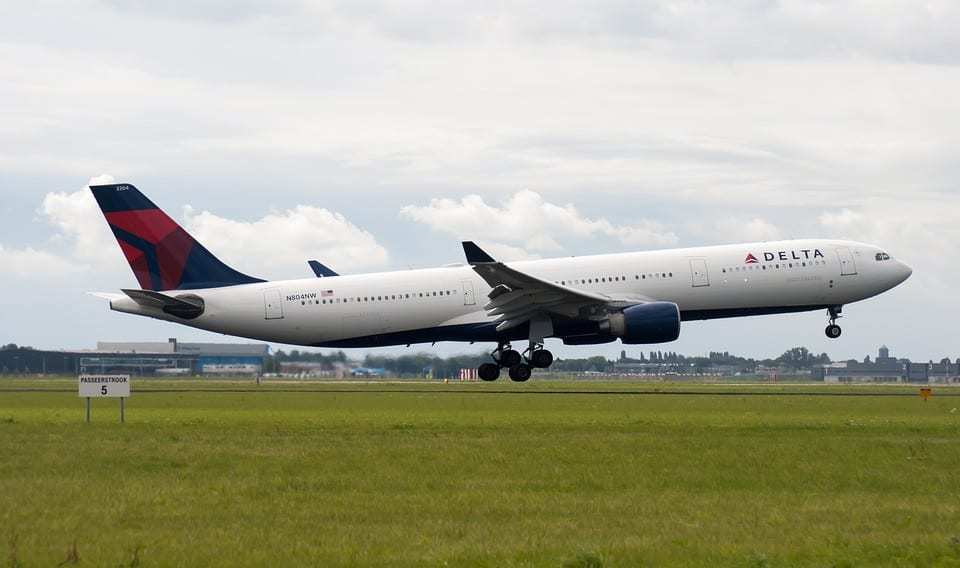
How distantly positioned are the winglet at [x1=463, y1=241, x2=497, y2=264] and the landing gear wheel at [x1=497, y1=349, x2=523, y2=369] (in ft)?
19.1

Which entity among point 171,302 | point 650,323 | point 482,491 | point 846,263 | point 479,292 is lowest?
point 482,491

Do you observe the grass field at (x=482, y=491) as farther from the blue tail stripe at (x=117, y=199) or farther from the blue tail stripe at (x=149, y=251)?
the blue tail stripe at (x=117, y=199)

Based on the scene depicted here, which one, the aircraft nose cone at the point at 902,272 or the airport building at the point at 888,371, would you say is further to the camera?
the airport building at the point at 888,371

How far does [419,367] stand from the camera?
266 feet

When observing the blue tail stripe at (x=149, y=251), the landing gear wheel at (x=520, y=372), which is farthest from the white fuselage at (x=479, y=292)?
the landing gear wheel at (x=520, y=372)

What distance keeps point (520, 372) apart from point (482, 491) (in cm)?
3292

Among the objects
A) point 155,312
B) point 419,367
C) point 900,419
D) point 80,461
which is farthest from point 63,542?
point 419,367

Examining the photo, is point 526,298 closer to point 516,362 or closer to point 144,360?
point 516,362

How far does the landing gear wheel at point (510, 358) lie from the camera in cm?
5125

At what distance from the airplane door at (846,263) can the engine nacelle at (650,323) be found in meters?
7.44

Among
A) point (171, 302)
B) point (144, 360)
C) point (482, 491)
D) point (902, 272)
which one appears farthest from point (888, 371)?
point (482, 491)

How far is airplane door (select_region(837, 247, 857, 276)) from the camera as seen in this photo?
50.2 meters

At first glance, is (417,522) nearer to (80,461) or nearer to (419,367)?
(80,461)

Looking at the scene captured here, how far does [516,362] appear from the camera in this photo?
51375mm
